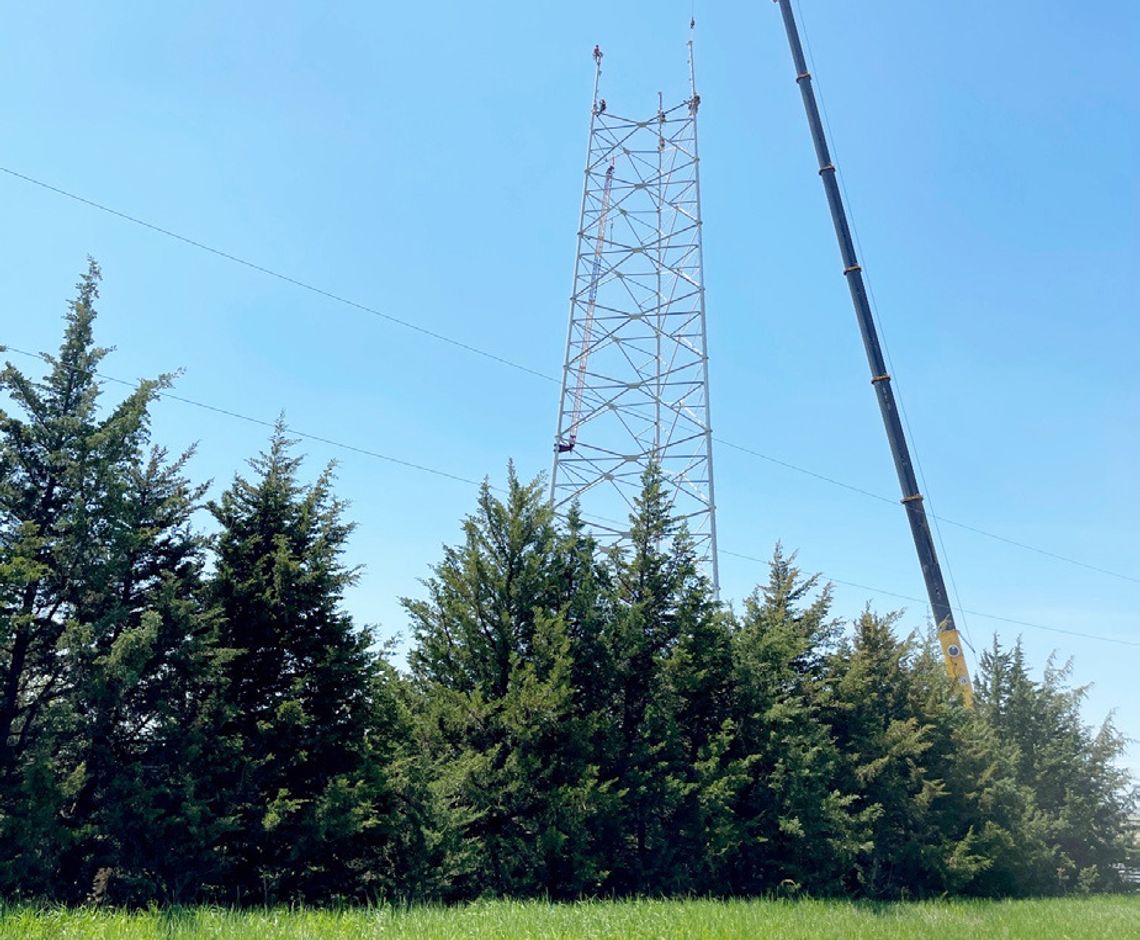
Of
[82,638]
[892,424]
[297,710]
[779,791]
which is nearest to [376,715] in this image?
[297,710]

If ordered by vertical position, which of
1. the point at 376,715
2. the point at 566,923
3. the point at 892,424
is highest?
the point at 892,424

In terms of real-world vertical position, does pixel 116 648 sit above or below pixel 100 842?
above

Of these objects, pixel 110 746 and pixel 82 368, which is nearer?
pixel 110 746

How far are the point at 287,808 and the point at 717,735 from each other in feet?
29.1

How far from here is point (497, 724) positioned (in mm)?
15062

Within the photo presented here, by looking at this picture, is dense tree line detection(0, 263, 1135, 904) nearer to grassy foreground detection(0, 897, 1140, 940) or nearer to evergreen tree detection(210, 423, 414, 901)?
evergreen tree detection(210, 423, 414, 901)

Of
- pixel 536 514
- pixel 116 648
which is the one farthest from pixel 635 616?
pixel 116 648

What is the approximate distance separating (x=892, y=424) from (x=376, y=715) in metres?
24.5

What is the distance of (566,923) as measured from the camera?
9.87 meters

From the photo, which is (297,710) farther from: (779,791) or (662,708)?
(779,791)

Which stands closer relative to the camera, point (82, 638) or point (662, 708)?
point (82, 638)

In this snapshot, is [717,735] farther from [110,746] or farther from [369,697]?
[110,746]

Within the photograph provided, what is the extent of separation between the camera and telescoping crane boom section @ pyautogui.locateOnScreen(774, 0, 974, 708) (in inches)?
1192

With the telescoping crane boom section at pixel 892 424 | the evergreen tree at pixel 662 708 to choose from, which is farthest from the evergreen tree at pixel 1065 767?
the evergreen tree at pixel 662 708
